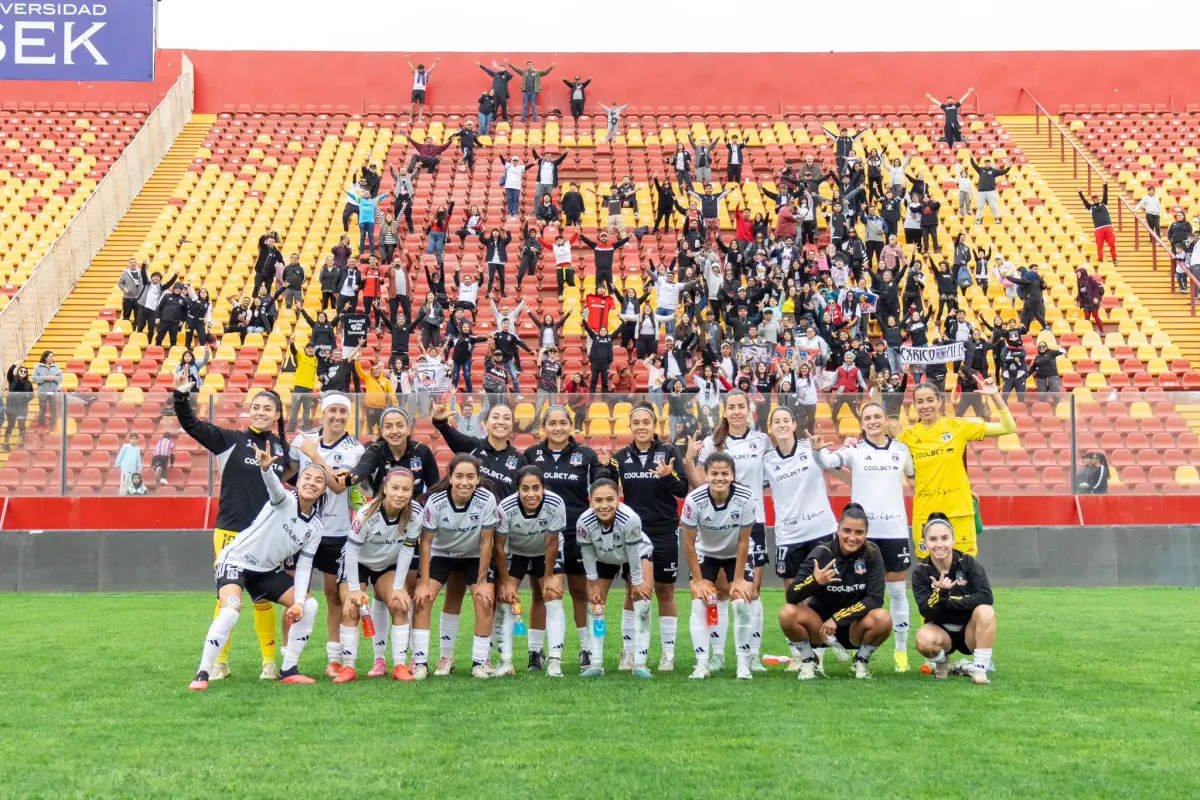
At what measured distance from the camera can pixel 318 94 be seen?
1575 inches

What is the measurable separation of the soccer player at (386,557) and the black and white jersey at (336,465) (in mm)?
236

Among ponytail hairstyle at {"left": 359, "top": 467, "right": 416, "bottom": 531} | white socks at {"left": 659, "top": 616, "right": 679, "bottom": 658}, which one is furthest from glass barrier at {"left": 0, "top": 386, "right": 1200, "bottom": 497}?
ponytail hairstyle at {"left": 359, "top": 467, "right": 416, "bottom": 531}

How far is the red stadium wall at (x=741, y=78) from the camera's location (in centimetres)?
3988

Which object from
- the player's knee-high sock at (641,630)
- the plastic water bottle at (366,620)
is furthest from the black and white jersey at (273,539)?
the player's knee-high sock at (641,630)

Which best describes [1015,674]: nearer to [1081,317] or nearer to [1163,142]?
[1081,317]

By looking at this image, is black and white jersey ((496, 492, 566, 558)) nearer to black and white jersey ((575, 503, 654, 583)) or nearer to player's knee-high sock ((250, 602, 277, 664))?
black and white jersey ((575, 503, 654, 583))

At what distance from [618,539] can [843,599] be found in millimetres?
1691

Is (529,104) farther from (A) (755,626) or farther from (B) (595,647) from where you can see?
(B) (595,647)

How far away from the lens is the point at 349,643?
9750mm

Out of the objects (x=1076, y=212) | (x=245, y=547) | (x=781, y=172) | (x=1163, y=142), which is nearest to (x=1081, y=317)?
(x=1076, y=212)

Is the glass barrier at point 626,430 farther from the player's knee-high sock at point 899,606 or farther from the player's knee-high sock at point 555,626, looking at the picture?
the player's knee-high sock at point 555,626

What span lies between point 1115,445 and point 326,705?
14.2 meters

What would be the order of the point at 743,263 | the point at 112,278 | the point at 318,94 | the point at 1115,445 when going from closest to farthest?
the point at 1115,445
the point at 743,263
the point at 112,278
the point at 318,94

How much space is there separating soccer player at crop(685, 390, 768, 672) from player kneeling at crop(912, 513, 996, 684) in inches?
49.0
